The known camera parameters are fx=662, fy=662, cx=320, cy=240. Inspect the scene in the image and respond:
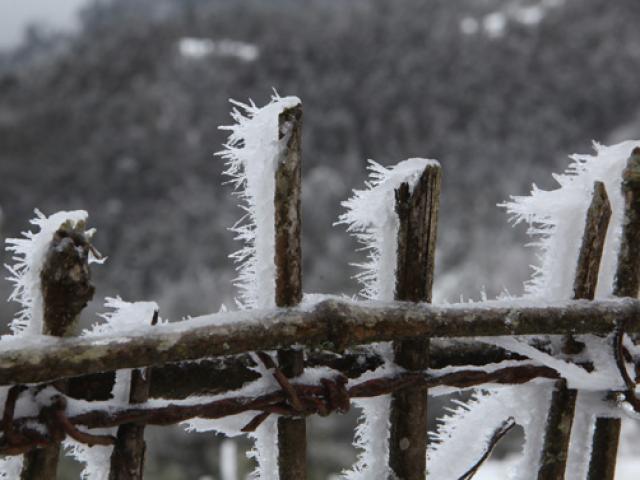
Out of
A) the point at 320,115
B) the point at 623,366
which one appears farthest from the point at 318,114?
the point at 623,366

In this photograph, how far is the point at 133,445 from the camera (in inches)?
29.7

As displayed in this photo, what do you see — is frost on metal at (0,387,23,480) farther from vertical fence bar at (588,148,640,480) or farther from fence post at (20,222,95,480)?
vertical fence bar at (588,148,640,480)

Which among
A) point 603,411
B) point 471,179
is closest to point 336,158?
point 471,179

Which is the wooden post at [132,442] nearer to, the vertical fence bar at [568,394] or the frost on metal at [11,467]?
the frost on metal at [11,467]

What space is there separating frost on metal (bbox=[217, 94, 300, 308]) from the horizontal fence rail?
6cm

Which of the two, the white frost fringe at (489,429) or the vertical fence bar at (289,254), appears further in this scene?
the white frost fringe at (489,429)

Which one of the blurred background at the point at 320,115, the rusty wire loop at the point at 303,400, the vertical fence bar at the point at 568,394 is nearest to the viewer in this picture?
the rusty wire loop at the point at 303,400

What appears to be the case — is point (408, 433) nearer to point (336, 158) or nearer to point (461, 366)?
point (461, 366)

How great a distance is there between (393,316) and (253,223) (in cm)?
21

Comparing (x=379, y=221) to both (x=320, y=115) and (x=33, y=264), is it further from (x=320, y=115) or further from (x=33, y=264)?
(x=320, y=115)

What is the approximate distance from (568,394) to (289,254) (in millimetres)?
489

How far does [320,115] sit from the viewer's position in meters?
30.0

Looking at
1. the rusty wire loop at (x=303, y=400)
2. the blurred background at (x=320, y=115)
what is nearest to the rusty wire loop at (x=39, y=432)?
the rusty wire loop at (x=303, y=400)

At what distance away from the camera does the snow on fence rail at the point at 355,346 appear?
0.71 m
